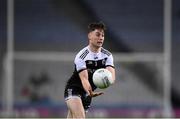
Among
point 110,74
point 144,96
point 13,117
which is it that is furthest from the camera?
point 144,96

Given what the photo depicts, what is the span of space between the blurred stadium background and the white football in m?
10.2

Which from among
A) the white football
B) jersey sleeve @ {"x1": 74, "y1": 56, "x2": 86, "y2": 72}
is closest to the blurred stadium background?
jersey sleeve @ {"x1": 74, "y1": 56, "x2": 86, "y2": 72}

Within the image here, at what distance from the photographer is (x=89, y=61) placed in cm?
928

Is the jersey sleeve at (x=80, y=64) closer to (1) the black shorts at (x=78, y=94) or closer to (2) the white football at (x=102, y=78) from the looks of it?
(2) the white football at (x=102, y=78)

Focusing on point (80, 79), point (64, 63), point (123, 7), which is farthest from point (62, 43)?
point (80, 79)

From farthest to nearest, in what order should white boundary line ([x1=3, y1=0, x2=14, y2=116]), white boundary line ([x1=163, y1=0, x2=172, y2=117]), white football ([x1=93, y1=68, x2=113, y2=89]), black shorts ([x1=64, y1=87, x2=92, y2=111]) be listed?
white boundary line ([x1=163, y1=0, x2=172, y2=117])
white boundary line ([x1=3, y1=0, x2=14, y2=116])
black shorts ([x1=64, y1=87, x2=92, y2=111])
white football ([x1=93, y1=68, x2=113, y2=89])

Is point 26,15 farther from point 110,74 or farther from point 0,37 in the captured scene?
point 110,74

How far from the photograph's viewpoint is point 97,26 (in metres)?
9.12

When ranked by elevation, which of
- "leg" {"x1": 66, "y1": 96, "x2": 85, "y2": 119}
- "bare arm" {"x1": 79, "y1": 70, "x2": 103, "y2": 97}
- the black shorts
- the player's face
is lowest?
"leg" {"x1": 66, "y1": 96, "x2": 85, "y2": 119}

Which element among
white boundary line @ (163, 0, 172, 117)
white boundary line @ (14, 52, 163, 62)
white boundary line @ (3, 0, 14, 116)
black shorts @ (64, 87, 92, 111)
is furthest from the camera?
white boundary line @ (14, 52, 163, 62)

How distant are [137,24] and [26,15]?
10.4 feet

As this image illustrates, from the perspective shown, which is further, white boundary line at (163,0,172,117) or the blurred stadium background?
white boundary line at (163,0,172,117)

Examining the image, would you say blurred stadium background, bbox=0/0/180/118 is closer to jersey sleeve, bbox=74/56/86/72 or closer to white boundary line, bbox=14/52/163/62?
white boundary line, bbox=14/52/163/62

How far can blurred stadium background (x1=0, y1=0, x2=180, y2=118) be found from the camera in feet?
62.9
